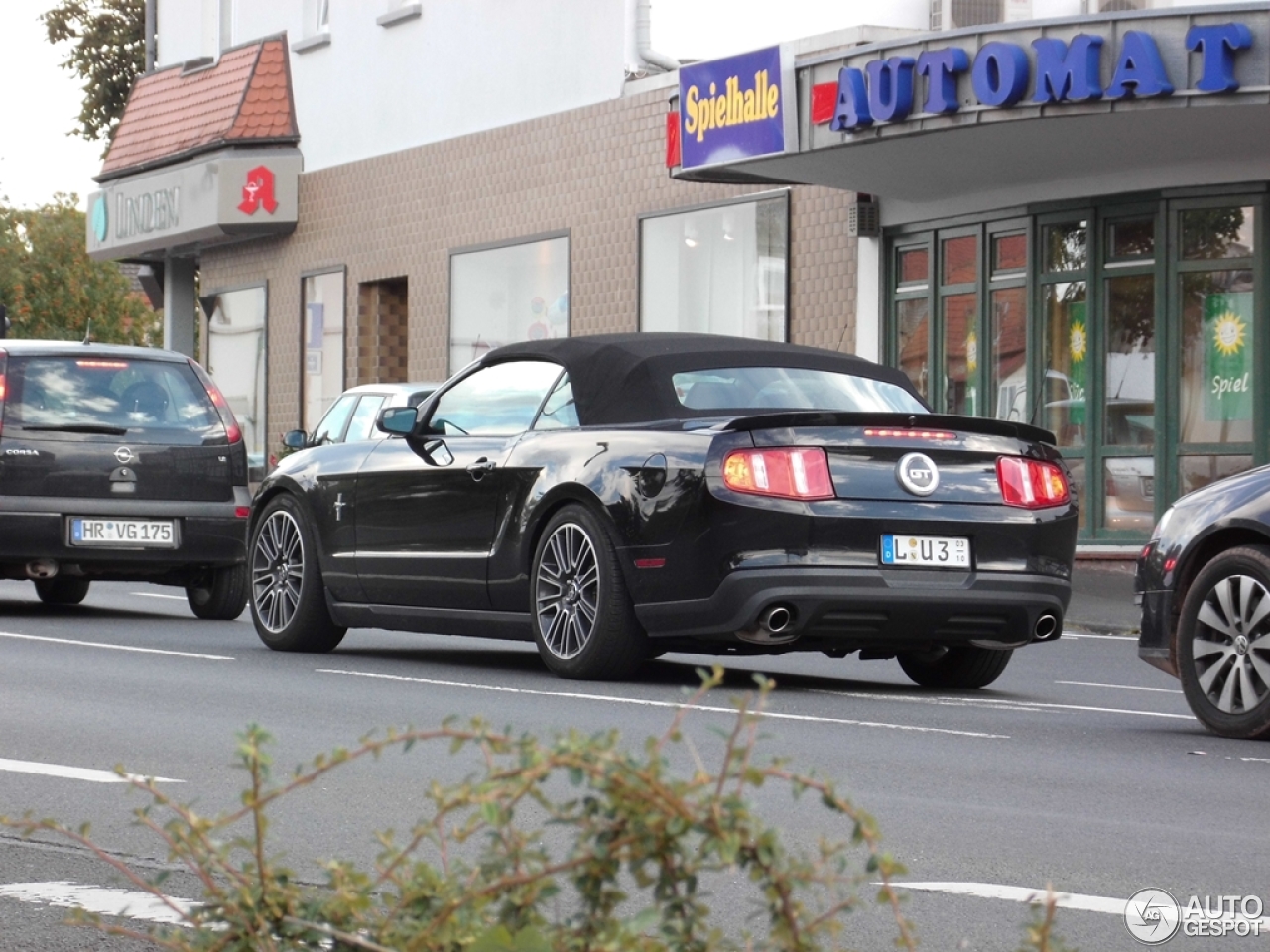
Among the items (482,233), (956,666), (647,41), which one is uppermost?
A: (647,41)

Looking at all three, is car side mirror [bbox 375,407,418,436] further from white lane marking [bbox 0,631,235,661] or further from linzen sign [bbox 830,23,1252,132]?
linzen sign [bbox 830,23,1252,132]

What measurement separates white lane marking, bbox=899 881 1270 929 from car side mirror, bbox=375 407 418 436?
632 centimetres

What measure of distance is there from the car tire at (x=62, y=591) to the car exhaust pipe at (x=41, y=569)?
193 cm

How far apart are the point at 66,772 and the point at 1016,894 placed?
3.23m

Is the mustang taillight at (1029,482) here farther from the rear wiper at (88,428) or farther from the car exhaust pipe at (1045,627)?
the rear wiper at (88,428)

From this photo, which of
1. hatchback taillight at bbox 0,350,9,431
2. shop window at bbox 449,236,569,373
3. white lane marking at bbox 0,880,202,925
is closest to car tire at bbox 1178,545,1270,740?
white lane marking at bbox 0,880,202,925

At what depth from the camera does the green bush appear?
2662 mm

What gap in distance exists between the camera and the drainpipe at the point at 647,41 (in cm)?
2577

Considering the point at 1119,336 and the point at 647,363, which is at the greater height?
the point at 1119,336

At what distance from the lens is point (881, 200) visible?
911 inches

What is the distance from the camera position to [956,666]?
1116 cm

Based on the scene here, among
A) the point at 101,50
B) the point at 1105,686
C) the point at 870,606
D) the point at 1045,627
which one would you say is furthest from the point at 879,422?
the point at 101,50

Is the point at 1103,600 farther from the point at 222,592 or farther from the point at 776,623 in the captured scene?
the point at 776,623

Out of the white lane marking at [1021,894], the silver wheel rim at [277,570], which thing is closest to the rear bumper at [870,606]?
the silver wheel rim at [277,570]
